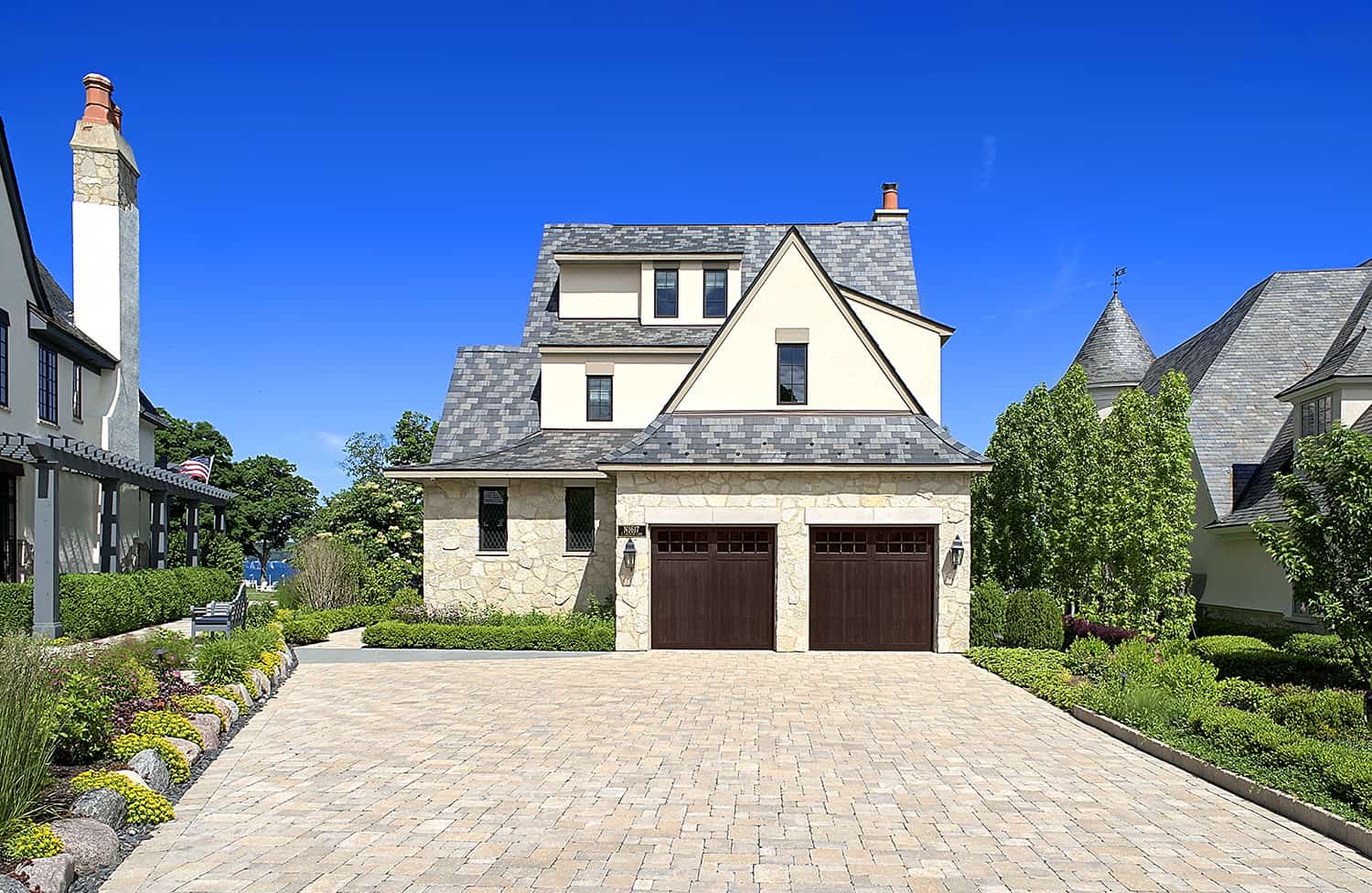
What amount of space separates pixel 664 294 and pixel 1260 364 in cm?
1686

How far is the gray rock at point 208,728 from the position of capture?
33.5 feet

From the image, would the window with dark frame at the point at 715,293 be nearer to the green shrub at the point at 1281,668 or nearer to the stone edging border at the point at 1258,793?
the green shrub at the point at 1281,668

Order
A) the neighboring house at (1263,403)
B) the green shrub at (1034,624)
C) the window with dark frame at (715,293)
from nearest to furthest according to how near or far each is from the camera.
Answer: the green shrub at (1034,624) → the neighboring house at (1263,403) → the window with dark frame at (715,293)

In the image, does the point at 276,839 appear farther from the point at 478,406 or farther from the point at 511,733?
the point at 478,406

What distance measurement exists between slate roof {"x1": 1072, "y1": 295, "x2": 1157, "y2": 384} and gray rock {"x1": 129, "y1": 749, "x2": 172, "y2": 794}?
31700 mm

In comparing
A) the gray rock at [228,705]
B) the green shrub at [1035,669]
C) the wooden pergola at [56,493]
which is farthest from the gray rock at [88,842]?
the wooden pergola at [56,493]

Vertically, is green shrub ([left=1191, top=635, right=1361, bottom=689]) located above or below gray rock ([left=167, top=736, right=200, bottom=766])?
below

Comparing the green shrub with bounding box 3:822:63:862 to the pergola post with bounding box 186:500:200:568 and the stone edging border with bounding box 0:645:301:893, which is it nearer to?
the stone edging border with bounding box 0:645:301:893

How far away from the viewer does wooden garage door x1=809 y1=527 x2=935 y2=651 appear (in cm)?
1989

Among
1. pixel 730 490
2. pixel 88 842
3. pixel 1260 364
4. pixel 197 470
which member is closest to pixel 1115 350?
pixel 1260 364

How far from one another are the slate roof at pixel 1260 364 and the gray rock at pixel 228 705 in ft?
75.2

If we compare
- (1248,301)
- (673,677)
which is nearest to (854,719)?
(673,677)

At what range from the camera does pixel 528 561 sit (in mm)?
23188

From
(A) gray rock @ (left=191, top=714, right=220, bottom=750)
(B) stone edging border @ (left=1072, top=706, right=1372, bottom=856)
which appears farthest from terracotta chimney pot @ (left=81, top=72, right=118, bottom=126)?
(B) stone edging border @ (left=1072, top=706, right=1372, bottom=856)
